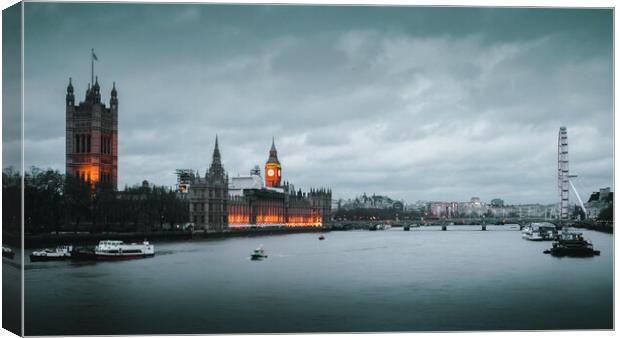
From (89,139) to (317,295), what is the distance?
39.4 metres

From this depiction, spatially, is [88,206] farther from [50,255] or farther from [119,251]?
[50,255]

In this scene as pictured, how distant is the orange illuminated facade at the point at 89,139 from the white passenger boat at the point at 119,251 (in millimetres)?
24706

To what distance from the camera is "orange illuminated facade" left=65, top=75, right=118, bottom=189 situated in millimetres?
50969

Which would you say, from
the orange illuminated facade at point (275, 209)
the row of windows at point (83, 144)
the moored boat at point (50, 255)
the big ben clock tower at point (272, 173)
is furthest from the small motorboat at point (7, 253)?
the big ben clock tower at point (272, 173)

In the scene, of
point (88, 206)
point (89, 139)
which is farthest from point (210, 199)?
point (88, 206)

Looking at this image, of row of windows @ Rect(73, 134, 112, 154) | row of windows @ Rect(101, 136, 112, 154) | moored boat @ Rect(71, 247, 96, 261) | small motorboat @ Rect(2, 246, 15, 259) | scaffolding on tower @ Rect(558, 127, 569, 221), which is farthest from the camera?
row of windows @ Rect(101, 136, 112, 154)

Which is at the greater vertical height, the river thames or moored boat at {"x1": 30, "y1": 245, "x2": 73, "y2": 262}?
moored boat at {"x1": 30, "y1": 245, "x2": 73, "y2": 262}

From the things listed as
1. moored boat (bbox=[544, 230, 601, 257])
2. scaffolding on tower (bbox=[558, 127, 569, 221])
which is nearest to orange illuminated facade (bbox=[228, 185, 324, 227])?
scaffolding on tower (bbox=[558, 127, 569, 221])

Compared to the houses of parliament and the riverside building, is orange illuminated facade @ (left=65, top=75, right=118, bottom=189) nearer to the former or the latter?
the houses of parliament

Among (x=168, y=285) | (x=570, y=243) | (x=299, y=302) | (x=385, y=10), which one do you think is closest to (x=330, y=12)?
(x=385, y=10)

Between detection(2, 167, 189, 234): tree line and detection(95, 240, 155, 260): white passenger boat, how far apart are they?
10.2 feet

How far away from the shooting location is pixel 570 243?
84.7 ft

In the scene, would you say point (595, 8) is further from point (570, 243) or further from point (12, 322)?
point (570, 243)

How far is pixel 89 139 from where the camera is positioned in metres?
51.6
